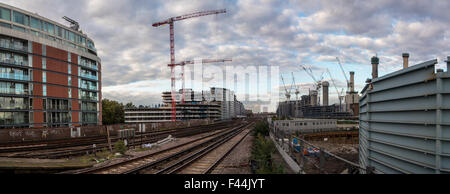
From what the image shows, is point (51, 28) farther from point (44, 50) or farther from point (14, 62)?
point (14, 62)

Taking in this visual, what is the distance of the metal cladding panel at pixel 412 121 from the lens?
5406mm

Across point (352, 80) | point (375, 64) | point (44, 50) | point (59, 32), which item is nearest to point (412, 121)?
point (44, 50)

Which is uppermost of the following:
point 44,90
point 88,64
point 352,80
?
point 352,80

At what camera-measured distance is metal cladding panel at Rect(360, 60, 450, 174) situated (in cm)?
541

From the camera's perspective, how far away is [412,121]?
6168 millimetres

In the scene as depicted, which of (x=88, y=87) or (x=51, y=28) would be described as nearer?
(x=51, y=28)

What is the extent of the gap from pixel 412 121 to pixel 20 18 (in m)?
67.3

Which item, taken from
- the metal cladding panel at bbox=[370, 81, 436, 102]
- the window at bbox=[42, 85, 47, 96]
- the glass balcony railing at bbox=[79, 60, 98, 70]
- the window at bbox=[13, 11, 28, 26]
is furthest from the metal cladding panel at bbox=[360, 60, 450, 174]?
the glass balcony railing at bbox=[79, 60, 98, 70]

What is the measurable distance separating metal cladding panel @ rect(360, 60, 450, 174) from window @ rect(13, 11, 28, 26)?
65293 millimetres

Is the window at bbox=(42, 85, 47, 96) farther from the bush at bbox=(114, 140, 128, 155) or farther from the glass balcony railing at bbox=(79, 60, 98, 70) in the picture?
the bush at bbox=(114, 140, 128, 155)
